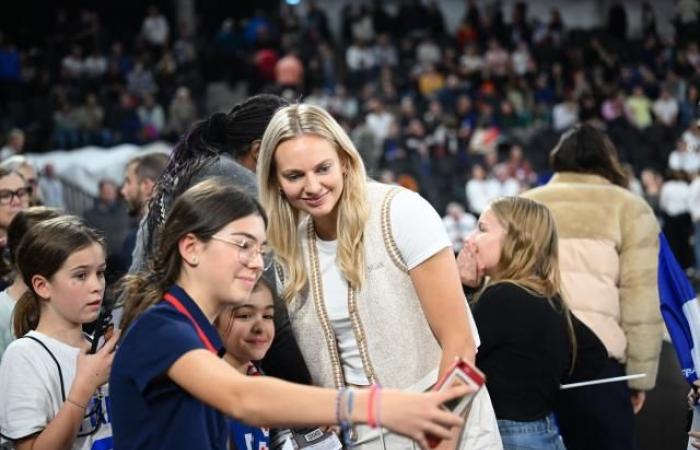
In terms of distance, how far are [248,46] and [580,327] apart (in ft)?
57.4

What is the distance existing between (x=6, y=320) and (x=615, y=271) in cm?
243

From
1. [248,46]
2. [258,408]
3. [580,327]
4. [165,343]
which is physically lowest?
[580,327]

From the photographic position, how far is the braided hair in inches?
135

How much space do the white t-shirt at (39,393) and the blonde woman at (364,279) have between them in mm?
646

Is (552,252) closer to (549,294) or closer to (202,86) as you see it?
(549,294)

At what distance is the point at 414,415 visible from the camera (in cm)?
204

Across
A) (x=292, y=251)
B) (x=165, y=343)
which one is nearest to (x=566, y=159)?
(x=292, y=251)

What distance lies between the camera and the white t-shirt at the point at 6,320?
3695 mm

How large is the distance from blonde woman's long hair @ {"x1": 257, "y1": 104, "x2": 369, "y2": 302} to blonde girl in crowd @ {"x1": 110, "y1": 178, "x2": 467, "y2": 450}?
420mm

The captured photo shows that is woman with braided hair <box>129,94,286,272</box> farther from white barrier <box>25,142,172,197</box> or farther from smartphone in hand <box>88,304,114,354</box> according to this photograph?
white barrier <box>25,142,172,197</box>

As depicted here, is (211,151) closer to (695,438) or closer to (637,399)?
(695,438)

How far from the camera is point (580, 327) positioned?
382cm

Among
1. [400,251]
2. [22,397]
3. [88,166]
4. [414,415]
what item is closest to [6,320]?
[22,397]

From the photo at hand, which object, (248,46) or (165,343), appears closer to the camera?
(165,343)
